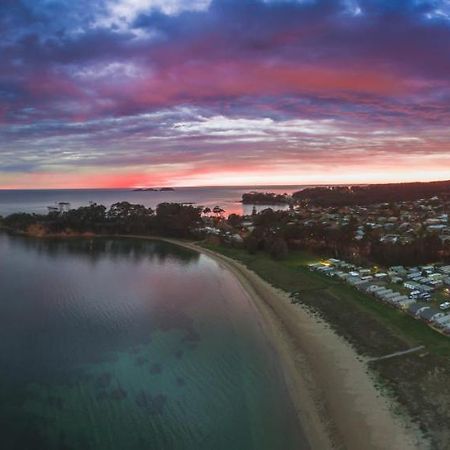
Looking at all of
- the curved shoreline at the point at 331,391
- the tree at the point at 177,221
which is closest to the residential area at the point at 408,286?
the curved shoreline at the point at 331,391

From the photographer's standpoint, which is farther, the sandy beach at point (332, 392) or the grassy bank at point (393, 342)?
the grassy bank at point (393, 342)

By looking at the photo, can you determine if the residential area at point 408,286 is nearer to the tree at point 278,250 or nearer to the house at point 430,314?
the house at point 430,314

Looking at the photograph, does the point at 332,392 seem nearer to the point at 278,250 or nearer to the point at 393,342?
the point at 393,342

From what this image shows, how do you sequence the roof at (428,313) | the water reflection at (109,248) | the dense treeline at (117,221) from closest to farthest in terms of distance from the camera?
the roof at (428,313) → the water reflection at (109,248) → the dense treeline at (117,221)

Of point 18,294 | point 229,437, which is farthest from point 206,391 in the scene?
point 18,294

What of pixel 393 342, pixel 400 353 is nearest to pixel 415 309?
pixel 393 342

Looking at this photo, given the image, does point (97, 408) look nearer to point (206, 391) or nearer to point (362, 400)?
point (206, 391)
